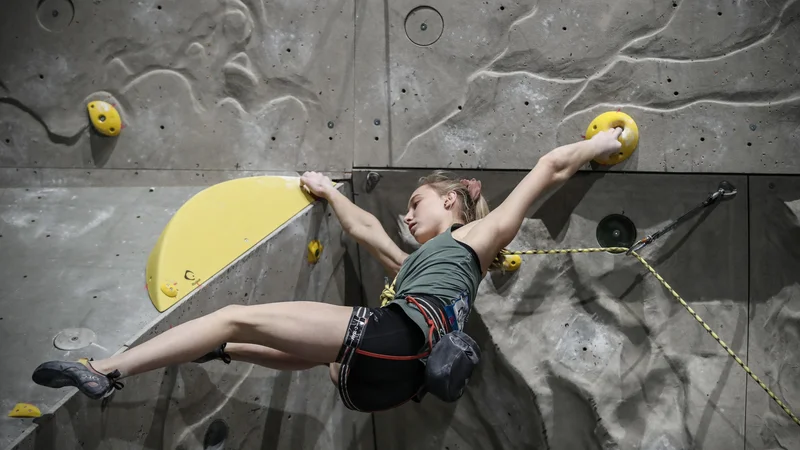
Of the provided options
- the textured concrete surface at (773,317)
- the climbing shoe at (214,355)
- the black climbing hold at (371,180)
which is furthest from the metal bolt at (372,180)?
the textured concrete surface at (773,317)

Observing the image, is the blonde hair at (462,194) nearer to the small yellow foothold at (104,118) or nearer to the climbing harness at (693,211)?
the climbing harness at (693,211)

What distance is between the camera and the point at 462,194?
7.32 feet

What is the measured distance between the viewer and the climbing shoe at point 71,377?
1.56 meters

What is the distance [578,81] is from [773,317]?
3.57ft

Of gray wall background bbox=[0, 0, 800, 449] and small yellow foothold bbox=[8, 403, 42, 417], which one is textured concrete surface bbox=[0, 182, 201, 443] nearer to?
small yellow foothold bbox=[8, 403, 42, 417]

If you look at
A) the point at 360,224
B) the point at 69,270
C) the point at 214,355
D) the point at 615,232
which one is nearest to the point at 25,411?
the point at 214,355

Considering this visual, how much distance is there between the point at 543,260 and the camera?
261cm

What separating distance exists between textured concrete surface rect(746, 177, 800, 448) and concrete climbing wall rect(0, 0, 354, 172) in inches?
58.9

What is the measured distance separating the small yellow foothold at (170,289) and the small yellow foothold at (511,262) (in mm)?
1116

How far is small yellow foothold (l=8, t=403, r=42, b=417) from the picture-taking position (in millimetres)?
1613

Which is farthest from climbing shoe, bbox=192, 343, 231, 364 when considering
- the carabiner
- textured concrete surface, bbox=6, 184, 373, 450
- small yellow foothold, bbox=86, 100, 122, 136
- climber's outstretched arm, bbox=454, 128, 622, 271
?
the carabiner

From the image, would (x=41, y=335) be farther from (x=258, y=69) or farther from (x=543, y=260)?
(x=543, y=260)

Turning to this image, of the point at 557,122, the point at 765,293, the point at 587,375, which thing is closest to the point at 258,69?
the point at 557,122

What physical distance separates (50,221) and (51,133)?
1.31 feet
